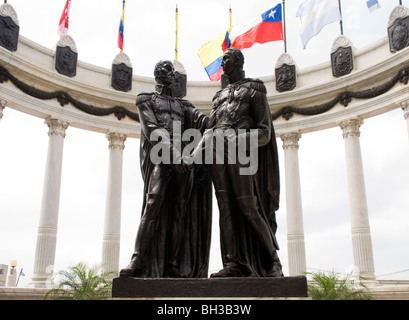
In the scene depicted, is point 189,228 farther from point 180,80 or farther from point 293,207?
point 180,80

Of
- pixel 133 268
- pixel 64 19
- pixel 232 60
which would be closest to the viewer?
pixel 133 268

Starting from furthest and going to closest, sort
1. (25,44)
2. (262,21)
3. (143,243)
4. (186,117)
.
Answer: (262,21) < (25,44) < (186,117) < (143,243)

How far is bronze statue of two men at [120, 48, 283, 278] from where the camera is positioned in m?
6.55

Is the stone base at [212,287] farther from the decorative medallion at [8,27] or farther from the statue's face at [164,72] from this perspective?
the decorative medallion at [8,27]

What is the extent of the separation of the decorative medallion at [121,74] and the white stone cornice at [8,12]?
718 cm

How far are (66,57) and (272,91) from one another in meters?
14.9

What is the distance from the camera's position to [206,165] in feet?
23.8

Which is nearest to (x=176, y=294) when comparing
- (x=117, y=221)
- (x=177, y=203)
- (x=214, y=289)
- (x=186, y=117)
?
(x=214, y=289)

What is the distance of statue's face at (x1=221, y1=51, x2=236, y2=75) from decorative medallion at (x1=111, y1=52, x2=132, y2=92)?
2559 cm

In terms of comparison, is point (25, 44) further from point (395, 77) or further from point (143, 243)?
point (143, 243)

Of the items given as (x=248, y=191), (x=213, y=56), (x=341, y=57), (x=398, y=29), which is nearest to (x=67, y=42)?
(x=213, y=56)

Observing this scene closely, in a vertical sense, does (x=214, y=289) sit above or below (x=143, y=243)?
below

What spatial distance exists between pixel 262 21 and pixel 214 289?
93.3ft

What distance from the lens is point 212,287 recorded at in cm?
575
